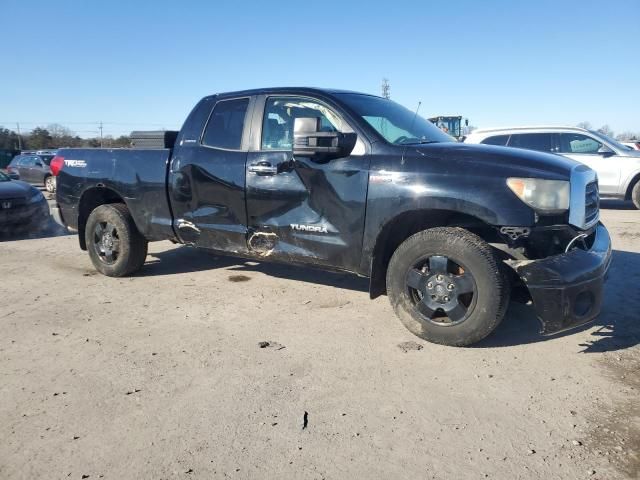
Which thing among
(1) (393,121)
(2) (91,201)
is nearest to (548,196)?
(1) (393,121)

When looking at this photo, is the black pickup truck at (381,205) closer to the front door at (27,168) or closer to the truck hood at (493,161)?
the truck hood at (493,161)

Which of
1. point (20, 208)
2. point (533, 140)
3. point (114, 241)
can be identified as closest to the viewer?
point (114, 241)

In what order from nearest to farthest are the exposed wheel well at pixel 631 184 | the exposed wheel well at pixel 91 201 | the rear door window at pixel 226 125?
1. the rear door window at pixel 226 125
2. the exposed wheel well at pixel 91 201
3. the exposed wheel well at pixel 631 184

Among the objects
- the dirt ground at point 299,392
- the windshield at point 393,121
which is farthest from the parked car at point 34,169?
the windshield at point 393,121

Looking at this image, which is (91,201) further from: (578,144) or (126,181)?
(578,144)

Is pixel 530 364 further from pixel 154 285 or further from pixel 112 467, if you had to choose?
pixel 154 285

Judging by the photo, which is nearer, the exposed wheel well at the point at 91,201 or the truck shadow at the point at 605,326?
the truck shadow at the point at 605,326

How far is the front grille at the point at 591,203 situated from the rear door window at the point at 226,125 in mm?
2978

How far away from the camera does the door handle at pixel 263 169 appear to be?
14.1ft

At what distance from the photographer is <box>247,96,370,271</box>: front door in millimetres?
3918

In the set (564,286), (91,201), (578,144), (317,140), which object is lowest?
(564,286)

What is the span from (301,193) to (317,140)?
0.55 m

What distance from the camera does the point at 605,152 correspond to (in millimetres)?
10633

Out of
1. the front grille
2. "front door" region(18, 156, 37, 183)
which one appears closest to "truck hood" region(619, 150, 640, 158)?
the front grille
